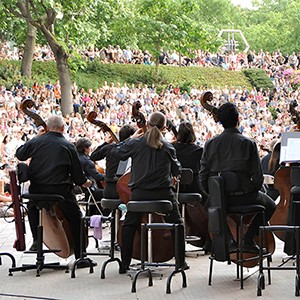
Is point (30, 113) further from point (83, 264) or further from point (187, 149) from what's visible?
point (187, 149)

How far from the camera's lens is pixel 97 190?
1602 cm

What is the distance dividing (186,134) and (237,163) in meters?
2.79

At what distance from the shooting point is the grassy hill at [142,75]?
144 feet

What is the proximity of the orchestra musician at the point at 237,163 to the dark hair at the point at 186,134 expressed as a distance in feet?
7.71

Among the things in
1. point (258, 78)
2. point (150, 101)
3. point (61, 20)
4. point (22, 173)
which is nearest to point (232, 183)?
point (22, 173)

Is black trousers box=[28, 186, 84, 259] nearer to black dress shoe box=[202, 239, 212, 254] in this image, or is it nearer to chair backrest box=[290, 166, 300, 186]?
black dress shoe box=[202, 239, 212, 254]

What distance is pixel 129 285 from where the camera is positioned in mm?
10500

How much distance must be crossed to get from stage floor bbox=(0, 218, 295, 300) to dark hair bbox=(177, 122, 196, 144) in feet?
5.68

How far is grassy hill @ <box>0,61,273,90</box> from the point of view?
1726 inches

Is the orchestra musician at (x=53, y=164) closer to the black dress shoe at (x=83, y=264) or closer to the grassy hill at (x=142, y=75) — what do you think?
the black dress shoe at (x=83, y=264)

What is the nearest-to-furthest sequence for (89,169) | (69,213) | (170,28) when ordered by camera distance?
(69,213) < (89,169) < (170,28)

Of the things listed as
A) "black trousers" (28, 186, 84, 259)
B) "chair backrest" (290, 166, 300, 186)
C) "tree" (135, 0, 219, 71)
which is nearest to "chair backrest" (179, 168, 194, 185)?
"chair backrest" (290, 166, 300, 186)

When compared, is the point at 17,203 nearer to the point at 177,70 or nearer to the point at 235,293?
the point at 235,293

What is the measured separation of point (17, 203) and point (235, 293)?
3027mm
